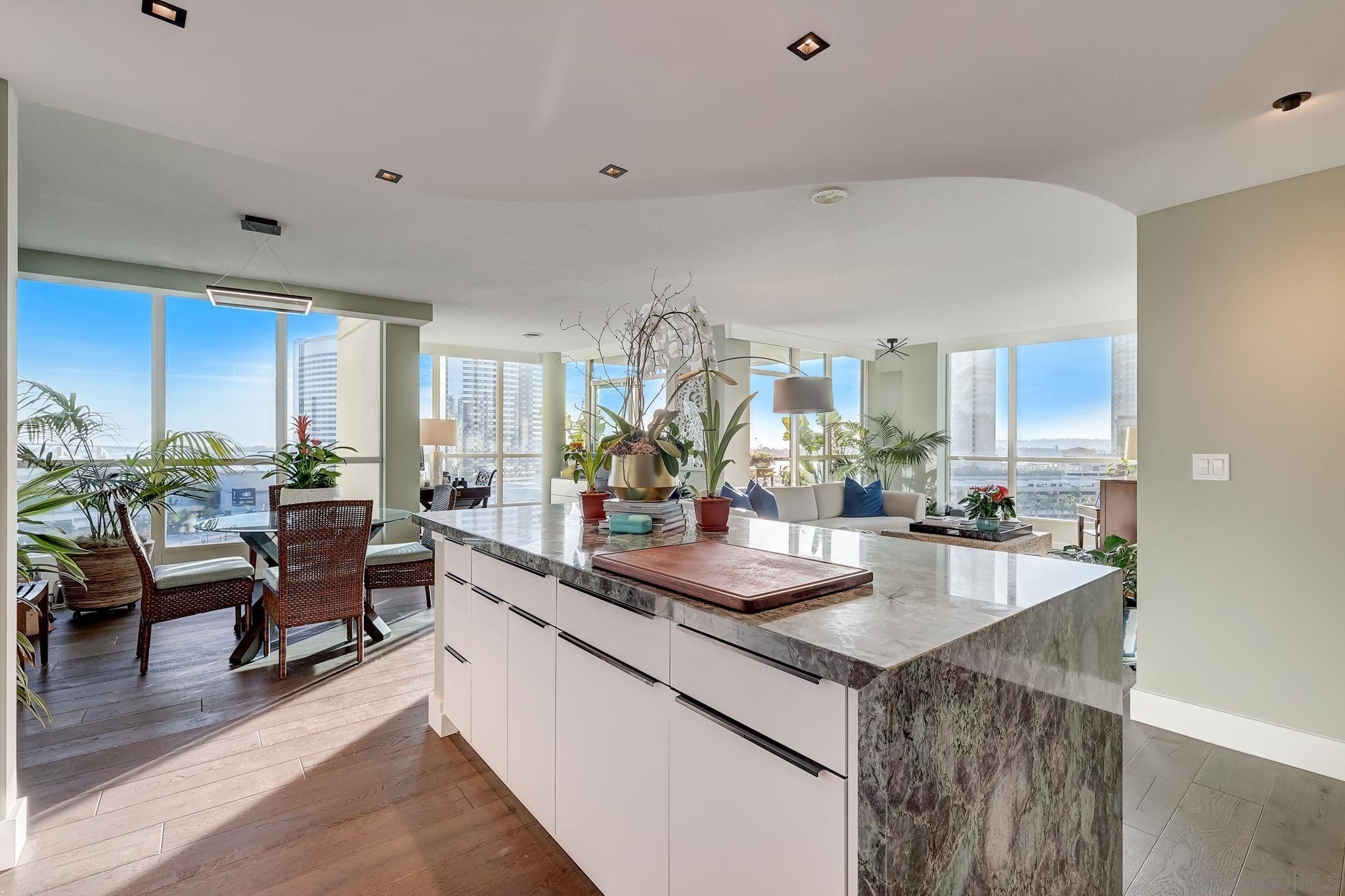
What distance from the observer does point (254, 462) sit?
17.8 feet

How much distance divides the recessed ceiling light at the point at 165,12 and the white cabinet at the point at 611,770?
178cm

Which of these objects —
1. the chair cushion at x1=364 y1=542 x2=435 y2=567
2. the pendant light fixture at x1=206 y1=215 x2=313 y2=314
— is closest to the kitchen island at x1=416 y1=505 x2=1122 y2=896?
the chair cushion at x1=364 y1=542 x2=435 y2=567

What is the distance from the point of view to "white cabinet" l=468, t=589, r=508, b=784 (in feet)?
6.75

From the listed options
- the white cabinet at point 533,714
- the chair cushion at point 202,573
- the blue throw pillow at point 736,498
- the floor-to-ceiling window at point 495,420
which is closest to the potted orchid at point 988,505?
the blue throw pillow at point 736,498

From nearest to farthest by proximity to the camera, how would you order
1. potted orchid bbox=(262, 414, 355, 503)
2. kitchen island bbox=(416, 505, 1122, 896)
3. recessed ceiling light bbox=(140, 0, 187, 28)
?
kitchen island bbox=(416, 505, 1122, 896)
recessed ceiling light bbox=(140, 0, 187, 28)
potted orchid bbox=(262, 414, 355, 503)

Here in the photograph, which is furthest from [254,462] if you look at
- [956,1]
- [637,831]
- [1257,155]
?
[1257,155]

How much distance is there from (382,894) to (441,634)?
103 centimetres

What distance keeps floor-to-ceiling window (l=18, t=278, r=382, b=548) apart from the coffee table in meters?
5.00

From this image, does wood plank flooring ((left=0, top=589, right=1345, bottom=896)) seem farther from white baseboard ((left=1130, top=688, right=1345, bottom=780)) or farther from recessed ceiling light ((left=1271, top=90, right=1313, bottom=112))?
recessed ceiling light ((left=1271, top=90, right=1313, bottom=112))

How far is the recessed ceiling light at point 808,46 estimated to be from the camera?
159cm

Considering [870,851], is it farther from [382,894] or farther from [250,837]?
[250,837]

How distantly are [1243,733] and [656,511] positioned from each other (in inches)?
100

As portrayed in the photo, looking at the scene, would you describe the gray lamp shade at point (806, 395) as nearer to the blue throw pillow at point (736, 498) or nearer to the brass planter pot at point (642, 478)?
the blue throw pillow at point (736, 498)

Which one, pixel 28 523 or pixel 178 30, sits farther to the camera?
pixel 28 523
